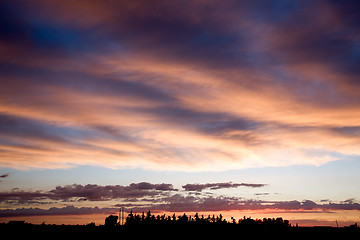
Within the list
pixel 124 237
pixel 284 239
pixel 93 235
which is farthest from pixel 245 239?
pixel 93 235

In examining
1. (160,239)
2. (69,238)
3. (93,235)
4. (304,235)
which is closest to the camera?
(69,238)

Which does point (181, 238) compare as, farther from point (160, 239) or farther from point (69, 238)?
point (69, 238)

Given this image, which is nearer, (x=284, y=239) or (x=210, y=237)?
(x=284, y=239)

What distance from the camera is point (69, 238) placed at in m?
129

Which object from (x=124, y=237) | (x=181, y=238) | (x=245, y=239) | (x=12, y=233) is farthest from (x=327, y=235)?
(x=12, y=233)

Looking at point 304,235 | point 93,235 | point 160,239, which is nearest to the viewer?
point 93,235

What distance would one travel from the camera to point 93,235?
463 feet

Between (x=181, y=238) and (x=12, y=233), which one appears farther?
(x=181, y=238)

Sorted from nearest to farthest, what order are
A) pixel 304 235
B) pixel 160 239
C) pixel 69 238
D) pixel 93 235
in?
pixel 69 238
pixel 93 235
pixel 160 239
pixel 304 235

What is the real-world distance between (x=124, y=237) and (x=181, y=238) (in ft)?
96.6

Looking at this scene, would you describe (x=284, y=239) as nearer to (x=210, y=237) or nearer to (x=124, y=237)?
(x=210, y=237)

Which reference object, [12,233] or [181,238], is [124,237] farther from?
[12,233]

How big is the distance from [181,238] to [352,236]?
80.3m

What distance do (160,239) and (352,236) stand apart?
9005cm
